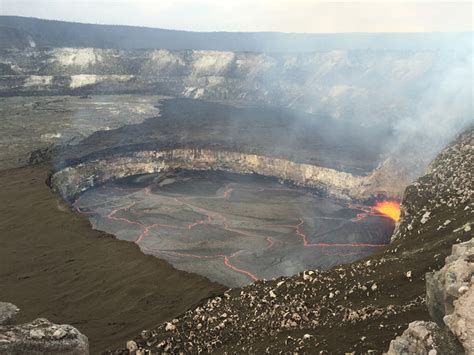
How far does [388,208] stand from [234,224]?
1606 cm

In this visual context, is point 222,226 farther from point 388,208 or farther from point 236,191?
point 388,208

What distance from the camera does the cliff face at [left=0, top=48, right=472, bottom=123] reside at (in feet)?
261

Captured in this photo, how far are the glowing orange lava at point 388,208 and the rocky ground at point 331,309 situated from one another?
22.5m

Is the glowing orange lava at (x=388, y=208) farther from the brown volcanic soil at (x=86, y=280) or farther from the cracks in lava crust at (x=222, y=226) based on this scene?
the brown volcanic soil at (x=86, y=280)

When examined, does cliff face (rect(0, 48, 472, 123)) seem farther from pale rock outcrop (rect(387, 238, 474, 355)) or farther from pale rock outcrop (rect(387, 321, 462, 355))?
pale rock outcrop (rect(387, 321, 462, 355))

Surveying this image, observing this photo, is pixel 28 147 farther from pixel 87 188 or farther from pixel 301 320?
pixel 301 320

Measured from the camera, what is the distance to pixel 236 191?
53312 millimetres

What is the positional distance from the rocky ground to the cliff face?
52806mm

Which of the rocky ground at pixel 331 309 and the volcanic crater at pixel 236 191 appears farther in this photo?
the volcanic crater at pixel 236 191

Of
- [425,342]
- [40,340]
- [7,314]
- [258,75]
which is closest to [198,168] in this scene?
[258,75]

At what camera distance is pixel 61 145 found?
6062 centimetres

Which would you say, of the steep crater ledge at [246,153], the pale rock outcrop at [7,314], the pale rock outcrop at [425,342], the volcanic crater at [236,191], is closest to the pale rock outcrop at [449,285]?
the pale rock outcrop at [425,342]

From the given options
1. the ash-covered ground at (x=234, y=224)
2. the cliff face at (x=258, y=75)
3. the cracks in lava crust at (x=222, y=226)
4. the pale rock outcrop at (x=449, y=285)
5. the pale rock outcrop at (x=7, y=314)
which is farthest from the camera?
the cliff face at (x=258, y=75)

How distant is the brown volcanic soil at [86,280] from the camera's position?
22766 mm
